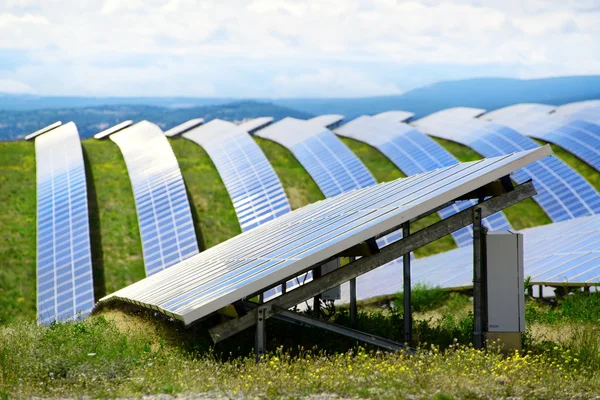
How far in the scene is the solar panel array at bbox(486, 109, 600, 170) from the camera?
50.4 meters

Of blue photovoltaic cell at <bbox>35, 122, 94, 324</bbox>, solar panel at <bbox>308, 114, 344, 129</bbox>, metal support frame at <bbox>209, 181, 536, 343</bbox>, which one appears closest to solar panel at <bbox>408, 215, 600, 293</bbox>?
metal support frame at <bbox>209, 181, 536, 343</bbox>

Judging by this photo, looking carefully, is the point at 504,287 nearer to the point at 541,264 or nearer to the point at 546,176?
the point at 541,264

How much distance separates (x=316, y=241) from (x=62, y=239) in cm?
2629

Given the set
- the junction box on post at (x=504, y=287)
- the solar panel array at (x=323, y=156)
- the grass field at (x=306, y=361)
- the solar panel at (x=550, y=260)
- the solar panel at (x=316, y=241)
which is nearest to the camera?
the grass field at (x=306, y=361)

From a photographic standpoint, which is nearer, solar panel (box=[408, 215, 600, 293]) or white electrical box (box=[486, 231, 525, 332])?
white electrical box (box=[486, 231, 525, 332])

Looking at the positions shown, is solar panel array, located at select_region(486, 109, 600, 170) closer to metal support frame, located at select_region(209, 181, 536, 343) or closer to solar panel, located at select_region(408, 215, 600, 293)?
solar panel, located at select_region(408, 215, 600, 293)

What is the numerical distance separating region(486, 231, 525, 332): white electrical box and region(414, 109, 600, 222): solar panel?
28.1 m

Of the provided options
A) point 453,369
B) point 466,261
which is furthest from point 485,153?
point 453,369

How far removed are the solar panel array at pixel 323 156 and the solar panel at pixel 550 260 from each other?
14.1 m

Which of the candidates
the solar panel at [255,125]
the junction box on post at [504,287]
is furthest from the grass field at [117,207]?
the junction box on post at [504,287]

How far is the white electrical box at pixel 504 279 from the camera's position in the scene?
14.1 m

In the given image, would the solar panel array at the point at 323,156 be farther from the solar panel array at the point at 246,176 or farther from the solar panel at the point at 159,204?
the solar panel at the point at 159,204

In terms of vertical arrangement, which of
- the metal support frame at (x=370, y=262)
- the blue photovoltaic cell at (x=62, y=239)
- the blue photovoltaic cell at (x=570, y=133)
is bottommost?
the blue photovoltaic cell at (x=62, y=239)

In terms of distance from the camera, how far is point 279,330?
15.6 m
